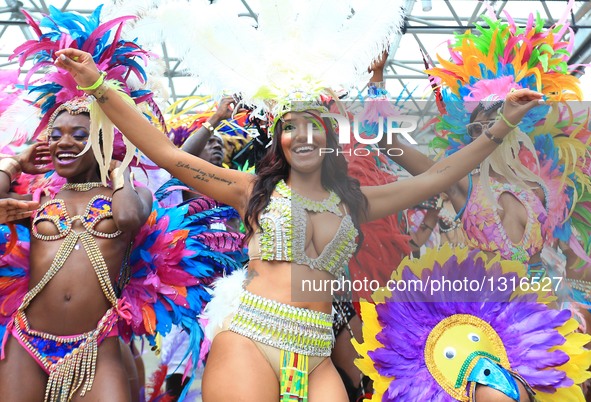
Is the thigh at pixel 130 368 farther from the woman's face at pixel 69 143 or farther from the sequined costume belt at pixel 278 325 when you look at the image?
the sequined costume belt at pixel 278 325

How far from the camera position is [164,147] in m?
2.88

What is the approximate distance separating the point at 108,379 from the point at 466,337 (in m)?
1.49

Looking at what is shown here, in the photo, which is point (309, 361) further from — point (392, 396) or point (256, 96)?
point (256, 96)

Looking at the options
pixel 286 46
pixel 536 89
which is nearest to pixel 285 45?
pixel 286 46

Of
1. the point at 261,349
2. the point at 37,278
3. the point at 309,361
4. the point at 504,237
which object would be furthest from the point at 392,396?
the point at 37,278

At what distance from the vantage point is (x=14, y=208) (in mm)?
3037

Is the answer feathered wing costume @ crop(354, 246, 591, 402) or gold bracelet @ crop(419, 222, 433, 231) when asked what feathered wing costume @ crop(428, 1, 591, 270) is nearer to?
gold bracelet @ crop(419, 222, 433, 231)

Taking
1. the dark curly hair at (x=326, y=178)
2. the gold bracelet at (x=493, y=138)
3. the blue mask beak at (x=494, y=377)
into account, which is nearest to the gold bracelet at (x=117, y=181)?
the dark curly hair at (x=326, y=178)

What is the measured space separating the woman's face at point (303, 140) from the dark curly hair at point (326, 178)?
0.11 feet

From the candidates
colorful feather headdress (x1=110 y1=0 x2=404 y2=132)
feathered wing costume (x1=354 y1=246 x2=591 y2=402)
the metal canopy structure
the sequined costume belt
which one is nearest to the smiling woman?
colorful feather headdress (x1=110 y1=0 x2=404 y2=132)

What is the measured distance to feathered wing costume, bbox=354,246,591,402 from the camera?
263cm

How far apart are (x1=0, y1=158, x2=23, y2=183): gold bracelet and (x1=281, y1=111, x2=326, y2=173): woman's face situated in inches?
55.0

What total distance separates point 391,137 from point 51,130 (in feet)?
5.00

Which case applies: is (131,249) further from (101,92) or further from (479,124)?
(479,124)
